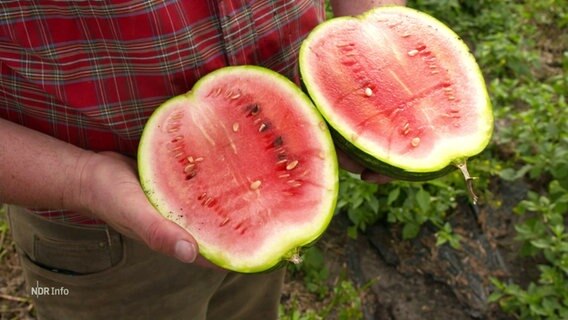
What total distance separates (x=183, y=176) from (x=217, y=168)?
6cm

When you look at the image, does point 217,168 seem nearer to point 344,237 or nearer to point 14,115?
point 14,115

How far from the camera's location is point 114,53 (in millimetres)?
1019

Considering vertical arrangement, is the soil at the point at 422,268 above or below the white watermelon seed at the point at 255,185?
below

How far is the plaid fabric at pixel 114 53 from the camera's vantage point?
0.97 metres

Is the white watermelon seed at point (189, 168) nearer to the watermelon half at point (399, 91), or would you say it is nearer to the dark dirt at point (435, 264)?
the watermelon half at point (399, 91)

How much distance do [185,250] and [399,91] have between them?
569 mm

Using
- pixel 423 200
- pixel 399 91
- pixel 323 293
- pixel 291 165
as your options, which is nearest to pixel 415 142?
pixel 399 91

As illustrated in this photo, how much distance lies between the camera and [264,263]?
1.02 metres

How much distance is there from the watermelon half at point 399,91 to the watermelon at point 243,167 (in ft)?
0.24

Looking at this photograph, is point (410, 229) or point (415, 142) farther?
point (410, 229)

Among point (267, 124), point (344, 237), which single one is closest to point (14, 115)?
point (267, 124)

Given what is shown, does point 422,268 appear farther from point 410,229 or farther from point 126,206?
point 126,206

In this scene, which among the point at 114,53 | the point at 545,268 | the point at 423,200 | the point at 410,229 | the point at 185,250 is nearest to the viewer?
the point at 185,250

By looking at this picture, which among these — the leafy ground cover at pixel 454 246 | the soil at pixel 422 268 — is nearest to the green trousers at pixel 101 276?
the leafy ground cover at pixel 454 246
